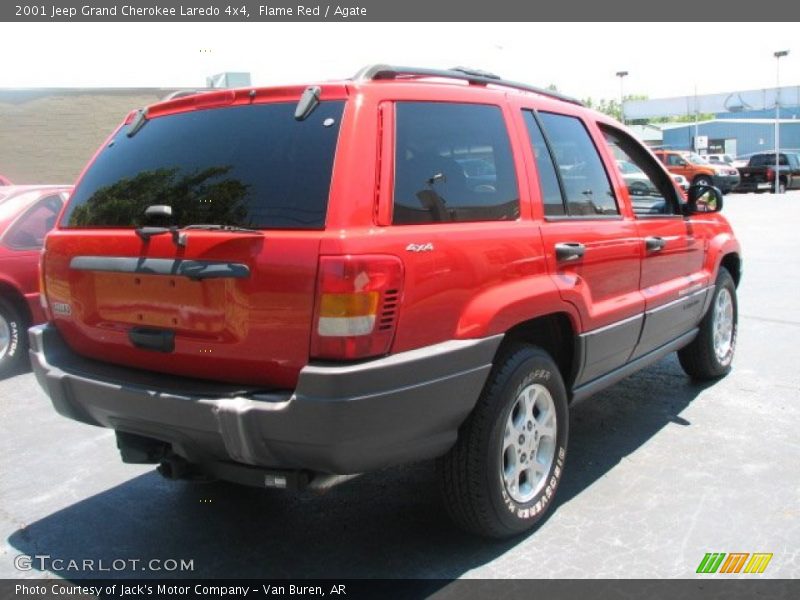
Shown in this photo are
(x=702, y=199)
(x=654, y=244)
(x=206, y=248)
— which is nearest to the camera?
(x=206, y=248)

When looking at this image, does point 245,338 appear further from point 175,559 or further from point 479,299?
point 175,559

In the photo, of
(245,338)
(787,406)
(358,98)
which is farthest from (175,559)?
(787,406)

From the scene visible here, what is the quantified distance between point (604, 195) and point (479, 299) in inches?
60.5

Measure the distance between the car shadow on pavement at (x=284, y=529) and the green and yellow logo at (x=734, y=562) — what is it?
2.32ft

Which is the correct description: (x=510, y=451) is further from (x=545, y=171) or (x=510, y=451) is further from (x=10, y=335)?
(x=10, y=335)

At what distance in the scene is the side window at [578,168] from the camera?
380 cm

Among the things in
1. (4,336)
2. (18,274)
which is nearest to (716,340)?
(18,274)

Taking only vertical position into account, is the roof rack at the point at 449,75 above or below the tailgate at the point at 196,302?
above

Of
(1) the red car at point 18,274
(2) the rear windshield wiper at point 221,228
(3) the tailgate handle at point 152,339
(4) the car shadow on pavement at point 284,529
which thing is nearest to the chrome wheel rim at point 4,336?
(1) the red car at point 18,274

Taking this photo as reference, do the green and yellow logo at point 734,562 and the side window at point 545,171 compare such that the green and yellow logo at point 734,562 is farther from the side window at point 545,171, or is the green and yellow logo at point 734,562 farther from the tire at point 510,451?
the side window at point 545,171

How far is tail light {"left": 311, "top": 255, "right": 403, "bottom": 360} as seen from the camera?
255 centimetres

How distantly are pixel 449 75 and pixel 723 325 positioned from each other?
3.53 metres

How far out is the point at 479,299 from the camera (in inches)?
118

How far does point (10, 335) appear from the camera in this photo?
644cm
